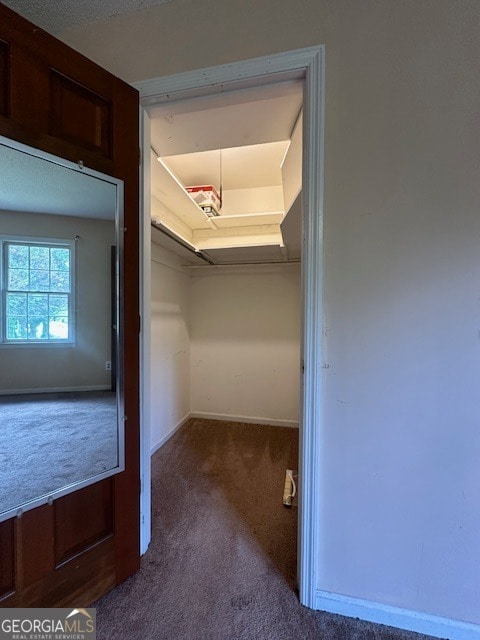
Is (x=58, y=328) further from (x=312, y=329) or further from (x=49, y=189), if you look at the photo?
(x=312, y=329)

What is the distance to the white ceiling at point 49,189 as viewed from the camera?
993mm

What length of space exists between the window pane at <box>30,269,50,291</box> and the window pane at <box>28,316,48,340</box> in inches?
5.2

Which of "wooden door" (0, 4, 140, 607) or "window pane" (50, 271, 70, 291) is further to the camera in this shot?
"window pane" (50, 271, 70, 291)

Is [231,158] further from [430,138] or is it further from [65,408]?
[65,408]

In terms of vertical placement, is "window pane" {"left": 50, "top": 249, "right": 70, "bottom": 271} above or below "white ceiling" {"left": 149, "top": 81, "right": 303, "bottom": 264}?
below

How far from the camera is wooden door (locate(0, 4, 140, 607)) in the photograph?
0.93 meters

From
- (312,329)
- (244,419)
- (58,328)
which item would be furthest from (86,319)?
(244,419)

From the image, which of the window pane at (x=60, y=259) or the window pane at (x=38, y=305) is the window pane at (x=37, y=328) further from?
the window pane at (x=60, y=259)

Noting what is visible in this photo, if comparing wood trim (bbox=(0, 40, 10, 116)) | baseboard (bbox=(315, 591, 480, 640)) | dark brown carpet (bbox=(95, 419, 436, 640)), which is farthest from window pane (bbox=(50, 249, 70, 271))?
baseboard (bbox=(315, 591, 480, 640))

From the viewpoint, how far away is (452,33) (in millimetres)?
966

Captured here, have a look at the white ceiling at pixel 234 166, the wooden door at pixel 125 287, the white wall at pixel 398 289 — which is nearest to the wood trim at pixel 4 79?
the wooden door at pixel 125 287

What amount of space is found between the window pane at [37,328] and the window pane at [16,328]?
0.05 feet

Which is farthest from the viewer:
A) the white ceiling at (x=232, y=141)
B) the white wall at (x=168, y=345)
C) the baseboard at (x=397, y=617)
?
the white wall at (x=168, y=345)

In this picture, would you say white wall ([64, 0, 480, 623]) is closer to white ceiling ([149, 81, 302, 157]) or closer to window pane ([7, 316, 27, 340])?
white ceiling ([149, 81, 302, 157])
